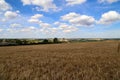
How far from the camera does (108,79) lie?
22.6 ft

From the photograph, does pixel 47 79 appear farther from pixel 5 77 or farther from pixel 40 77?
pixel 5 77

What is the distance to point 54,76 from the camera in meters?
7.39

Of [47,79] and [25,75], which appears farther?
[25,75]

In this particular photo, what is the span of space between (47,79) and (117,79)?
8.81 feet

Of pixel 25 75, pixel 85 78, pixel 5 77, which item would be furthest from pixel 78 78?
pixel 5 77

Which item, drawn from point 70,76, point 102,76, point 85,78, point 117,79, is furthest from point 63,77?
point 117,79

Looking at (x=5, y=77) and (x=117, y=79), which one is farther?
(x=5, y=77)

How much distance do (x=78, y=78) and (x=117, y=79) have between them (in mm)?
1485

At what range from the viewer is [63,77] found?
718 centimetres

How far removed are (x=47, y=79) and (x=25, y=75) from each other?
117cm

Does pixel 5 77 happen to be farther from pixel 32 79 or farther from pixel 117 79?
pixel 117 79

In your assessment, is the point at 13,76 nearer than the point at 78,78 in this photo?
No

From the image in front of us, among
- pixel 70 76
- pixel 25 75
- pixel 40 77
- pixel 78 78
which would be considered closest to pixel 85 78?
pixel 78 78

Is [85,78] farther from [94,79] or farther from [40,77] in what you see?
[40,77]
